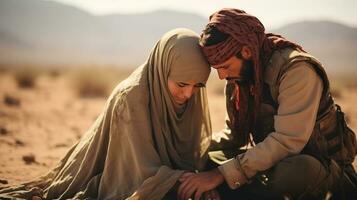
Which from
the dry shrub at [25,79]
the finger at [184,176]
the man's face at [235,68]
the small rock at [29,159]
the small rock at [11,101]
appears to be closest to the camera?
the finger at [184,176]

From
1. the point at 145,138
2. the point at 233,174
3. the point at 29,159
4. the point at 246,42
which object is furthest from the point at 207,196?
the point at 29,159

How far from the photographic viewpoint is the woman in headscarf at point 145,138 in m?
4.24

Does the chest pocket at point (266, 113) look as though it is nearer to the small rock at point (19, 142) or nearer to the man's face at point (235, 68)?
the man's face at point (235, 68)

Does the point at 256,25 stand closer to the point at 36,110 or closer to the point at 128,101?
the point at 128,101

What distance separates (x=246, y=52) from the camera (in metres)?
4.21

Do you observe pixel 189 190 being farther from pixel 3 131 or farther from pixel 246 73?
pixel 3 131

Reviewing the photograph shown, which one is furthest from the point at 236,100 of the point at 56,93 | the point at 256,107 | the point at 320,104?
the point at 56,93

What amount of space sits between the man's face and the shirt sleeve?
32 cm

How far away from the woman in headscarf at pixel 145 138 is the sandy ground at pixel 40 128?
4.38 ft

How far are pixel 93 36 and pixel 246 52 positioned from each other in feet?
370

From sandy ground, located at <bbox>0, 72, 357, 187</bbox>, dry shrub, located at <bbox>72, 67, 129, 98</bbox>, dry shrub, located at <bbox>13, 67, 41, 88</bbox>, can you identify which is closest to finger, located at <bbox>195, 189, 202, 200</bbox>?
sandy ground, located at <bbox>0, 72, 357, 187</bbox>

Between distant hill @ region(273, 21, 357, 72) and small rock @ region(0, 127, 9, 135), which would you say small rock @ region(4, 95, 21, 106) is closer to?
small rock @ region(0, 127, 9, 135)

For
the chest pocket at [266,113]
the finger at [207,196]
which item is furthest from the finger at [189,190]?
the chest pocket at [266,113]

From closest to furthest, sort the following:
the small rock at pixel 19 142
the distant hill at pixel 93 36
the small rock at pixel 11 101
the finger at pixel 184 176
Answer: the finger at pixel 184 176, the small rock at pixel 19 142, the small rock at pixel 11 101, the distant hill at pixel 93 36
